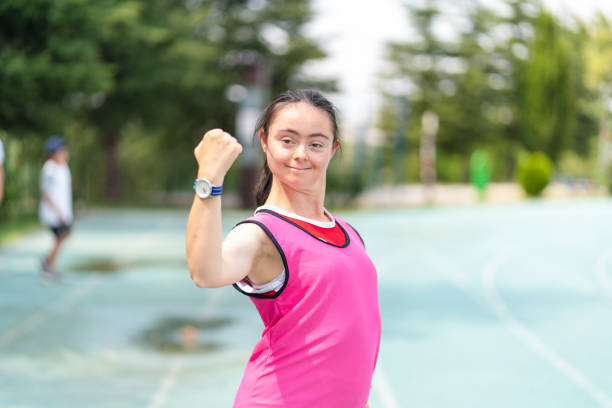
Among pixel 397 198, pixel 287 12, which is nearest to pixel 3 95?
pixel 287 12

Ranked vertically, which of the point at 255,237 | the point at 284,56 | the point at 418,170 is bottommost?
the point at 418,170

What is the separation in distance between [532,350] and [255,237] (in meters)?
6.32

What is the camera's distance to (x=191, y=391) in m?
5.94

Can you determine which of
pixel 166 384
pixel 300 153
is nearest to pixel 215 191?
pixel 300 153

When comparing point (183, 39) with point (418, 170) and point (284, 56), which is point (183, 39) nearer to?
point (284, 56)

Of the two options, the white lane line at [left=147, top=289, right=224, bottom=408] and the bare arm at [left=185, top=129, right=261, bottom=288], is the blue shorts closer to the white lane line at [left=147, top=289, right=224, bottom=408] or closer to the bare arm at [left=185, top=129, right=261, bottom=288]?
the white lane line at [left=147, top=289, right=224, bottom=408]

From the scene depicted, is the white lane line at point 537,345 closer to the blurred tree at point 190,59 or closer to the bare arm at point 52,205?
the bare arm at point 52,205

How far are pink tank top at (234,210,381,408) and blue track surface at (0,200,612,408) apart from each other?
3.82 metres

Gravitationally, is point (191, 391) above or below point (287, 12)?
below

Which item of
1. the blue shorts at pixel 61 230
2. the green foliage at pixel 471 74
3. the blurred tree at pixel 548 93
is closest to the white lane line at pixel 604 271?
the blue shorts at pixel 61 230

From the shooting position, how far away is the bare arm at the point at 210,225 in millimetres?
1680

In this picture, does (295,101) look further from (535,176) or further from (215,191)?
(535,176)

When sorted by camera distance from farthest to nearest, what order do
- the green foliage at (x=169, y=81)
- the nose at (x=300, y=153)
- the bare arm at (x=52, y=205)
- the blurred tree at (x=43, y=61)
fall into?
the green foliage at (x=169, y=81)
the blurred tree at (x=43, y=61)
the bare arm at (x=52, y=205)
the nose at (x=300, y=153)

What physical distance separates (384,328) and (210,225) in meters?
6.90
